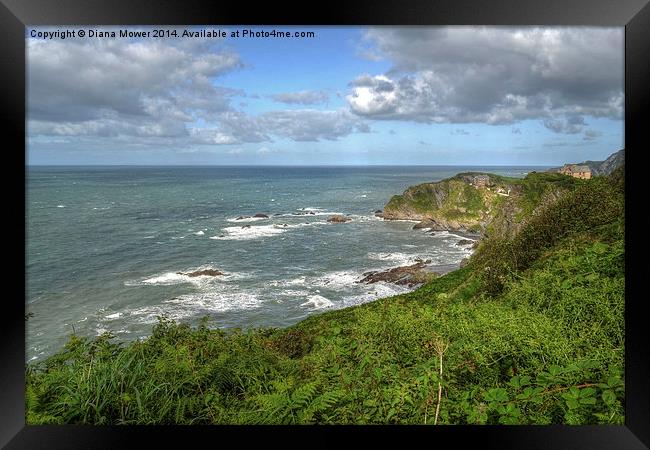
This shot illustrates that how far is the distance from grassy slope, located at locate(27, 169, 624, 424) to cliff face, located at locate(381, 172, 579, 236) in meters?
3.17

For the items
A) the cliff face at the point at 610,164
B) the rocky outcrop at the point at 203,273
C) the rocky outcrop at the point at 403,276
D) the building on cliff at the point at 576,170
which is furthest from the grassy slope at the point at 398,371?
the rocky outcrop at the point at 203,273

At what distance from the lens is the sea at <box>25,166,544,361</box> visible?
9.55 m

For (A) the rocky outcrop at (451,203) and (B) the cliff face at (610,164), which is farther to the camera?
(A) the rocky outcrop at (451,203)

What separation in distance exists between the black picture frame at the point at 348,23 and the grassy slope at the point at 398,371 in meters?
0.07

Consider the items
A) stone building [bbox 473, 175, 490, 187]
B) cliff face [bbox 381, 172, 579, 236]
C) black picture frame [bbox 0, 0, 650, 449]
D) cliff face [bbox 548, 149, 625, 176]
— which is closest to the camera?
black picture frame [bbox 0, 0, 650, 449]

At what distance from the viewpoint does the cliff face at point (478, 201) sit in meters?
6.38

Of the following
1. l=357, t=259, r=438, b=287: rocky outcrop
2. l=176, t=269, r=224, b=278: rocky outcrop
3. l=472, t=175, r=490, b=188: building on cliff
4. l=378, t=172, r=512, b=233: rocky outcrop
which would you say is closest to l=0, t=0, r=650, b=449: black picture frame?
l=378, t=172, r=512, b=233: rocky outcrop

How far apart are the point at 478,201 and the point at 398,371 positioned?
38.2 ft

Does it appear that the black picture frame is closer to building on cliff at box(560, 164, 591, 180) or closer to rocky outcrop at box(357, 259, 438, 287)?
building on cliff at box(560, 164, 591, 180)

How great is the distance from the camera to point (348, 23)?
1902 mm

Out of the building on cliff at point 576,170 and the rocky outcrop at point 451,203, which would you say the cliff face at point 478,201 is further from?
the building on cliff at point 576,170

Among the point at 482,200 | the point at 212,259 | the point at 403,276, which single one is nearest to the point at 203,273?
the point at 212,259

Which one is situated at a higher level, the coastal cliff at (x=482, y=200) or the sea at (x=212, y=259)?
the coastal cliff at (x=482, y=200)

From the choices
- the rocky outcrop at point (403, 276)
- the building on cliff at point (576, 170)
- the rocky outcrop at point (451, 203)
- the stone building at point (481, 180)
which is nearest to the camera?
the building on cliff at point (576, 170)
